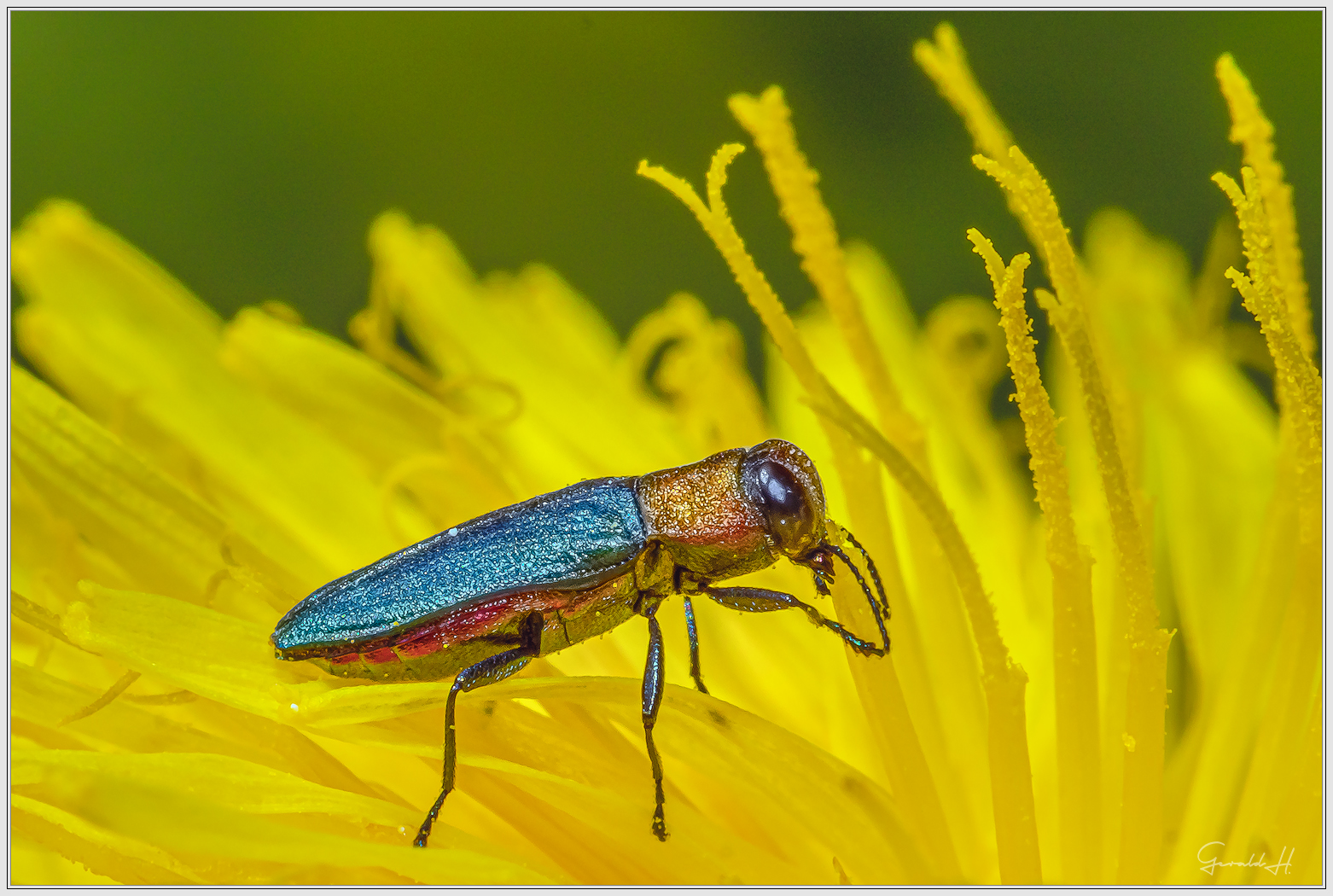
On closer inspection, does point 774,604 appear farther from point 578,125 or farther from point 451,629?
point 578,125

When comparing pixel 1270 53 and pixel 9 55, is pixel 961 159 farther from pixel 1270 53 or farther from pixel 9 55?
pixel 9 55

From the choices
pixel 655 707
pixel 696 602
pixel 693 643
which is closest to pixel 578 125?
pixel 696 602

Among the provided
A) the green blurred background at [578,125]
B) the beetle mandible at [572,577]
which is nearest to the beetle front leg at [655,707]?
the beetle mandible at [572,577]

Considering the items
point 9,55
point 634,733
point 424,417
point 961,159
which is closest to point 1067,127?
point 961,159

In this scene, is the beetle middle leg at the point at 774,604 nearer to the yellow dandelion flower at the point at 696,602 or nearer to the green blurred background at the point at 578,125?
the yellow dandelion flower at the point at 696,602

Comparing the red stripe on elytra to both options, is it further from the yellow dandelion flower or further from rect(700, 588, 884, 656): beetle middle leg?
rect(700, 588, 884, 656): beetle middle leg
